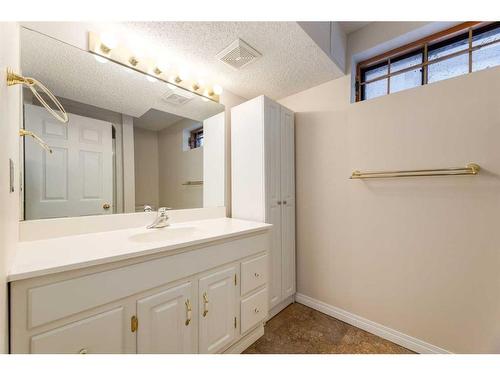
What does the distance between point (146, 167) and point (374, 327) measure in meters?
2.00

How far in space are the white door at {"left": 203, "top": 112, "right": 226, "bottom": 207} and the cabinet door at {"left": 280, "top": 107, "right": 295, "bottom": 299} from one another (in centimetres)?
53

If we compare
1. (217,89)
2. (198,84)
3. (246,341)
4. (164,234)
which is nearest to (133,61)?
(198,84)

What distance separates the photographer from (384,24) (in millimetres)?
1507

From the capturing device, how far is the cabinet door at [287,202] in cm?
177

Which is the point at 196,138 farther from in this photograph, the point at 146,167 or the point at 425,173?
the point at 425,173

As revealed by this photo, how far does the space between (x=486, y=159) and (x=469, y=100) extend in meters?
0.35

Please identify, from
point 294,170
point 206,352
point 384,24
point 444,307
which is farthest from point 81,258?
point 384,24

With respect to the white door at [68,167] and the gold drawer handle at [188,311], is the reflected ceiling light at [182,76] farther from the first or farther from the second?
the gold drawer handle at [188,311]

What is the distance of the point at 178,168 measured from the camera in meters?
1.58

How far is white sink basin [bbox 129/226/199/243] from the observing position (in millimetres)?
1181

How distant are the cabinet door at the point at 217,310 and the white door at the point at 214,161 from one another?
710 mm

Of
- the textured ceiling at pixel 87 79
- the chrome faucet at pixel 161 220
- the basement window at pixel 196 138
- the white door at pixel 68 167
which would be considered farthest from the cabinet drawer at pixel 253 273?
the textured ceiling at pixel 87 79

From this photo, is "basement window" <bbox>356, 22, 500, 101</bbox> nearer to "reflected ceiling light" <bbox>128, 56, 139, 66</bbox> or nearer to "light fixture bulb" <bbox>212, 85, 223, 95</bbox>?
"light fixture bulb" <bbox>212, 85, 223, 95</bbox>

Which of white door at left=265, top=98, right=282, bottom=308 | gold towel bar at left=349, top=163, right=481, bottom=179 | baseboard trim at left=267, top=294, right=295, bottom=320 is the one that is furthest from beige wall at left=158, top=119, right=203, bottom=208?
gold towel bar at left=349, top=163, right=481, bottom=179
